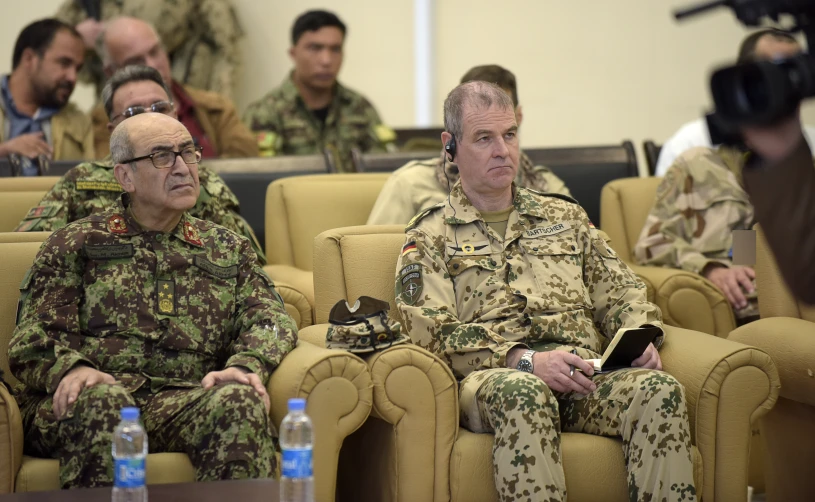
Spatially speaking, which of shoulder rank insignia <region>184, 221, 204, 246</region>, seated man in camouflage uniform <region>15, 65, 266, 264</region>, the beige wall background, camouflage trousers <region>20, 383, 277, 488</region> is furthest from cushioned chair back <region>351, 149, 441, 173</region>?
the beige wall background

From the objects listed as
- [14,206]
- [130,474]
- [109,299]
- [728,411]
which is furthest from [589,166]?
[130,474]

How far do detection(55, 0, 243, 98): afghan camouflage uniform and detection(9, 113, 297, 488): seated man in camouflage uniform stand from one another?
11.4 ft

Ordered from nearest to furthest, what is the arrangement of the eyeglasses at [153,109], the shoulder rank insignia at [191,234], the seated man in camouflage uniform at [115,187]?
the shoulder rank insignia at [191,234] → the seated man in camouflage uniform at [115,187] → the eyeglasses at [153,109]

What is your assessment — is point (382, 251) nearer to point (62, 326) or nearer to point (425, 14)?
point (62, 326)

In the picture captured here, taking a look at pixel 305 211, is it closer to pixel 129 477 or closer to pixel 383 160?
pixel 383 160

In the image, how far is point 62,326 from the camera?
274 centimetres

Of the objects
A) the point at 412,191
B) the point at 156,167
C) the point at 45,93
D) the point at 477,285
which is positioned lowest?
the point at 477,285

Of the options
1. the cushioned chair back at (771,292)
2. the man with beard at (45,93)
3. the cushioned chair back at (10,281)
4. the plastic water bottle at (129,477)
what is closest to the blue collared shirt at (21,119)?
the man with beard at (45,93)

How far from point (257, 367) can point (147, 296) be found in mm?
362

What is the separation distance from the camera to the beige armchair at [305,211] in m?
3.91

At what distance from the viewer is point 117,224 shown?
2.89 meters

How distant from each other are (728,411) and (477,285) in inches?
28.7

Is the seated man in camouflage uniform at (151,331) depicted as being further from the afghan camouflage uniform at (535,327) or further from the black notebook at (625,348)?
the black notebook at (625,348)

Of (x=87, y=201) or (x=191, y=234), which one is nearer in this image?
(x=191, y=234)
